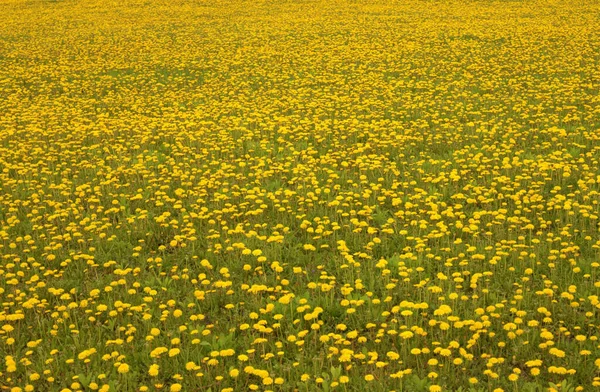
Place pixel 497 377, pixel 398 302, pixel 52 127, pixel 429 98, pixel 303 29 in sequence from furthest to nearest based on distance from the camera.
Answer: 1. pixel 303 29
2. pixel 429 98
3. pixel 52 127
4. pixel 398 302
5. pixel 497 377

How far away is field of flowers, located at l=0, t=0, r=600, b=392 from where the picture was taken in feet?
16.3

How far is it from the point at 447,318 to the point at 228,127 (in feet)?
23.9

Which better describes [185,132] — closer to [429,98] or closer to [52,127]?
[52,127]

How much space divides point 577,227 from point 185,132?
267 inches

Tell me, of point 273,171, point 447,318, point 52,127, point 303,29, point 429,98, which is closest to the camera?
point 447,318

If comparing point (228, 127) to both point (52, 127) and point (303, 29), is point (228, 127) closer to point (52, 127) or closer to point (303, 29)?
point (52, 127)

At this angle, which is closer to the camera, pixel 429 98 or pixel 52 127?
pixel 52 127

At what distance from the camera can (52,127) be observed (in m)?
11.9

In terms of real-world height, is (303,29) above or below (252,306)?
above

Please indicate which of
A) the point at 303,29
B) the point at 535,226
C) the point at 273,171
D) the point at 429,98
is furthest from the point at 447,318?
the point at 303,29

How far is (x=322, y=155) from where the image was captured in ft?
32.1

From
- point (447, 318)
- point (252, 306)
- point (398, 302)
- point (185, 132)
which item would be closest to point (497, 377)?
point (447, 318)

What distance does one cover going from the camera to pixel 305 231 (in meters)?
7.36

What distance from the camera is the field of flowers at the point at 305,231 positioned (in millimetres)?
4965
